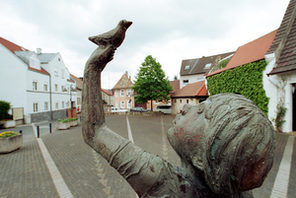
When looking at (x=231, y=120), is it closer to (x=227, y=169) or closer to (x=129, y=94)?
(x=227, y=169)

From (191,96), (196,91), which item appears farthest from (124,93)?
(196,91)

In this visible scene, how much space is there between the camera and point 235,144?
0.63 metres

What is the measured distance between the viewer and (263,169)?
67 cm

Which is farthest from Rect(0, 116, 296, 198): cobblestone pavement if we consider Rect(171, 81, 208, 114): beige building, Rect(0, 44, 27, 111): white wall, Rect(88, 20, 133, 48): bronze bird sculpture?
Rect(0, 44, 27, 111): white wall

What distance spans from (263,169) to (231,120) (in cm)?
27

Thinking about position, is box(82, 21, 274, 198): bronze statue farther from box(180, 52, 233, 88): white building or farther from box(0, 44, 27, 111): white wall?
box(180, 52, 233, 88): white building

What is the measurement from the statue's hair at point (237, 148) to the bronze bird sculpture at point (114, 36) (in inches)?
30.6

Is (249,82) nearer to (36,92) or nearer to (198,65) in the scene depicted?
(198,65)

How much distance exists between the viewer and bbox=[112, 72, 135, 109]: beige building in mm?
34344

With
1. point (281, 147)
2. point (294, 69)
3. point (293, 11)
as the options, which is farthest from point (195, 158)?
point (293, 11)

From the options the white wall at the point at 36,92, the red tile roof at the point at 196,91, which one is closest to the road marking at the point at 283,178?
the red tile roof at the point at 196,91

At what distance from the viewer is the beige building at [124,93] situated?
34.3m

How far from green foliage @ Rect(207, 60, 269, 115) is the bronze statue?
10328 mm

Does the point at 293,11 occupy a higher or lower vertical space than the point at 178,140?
higher
